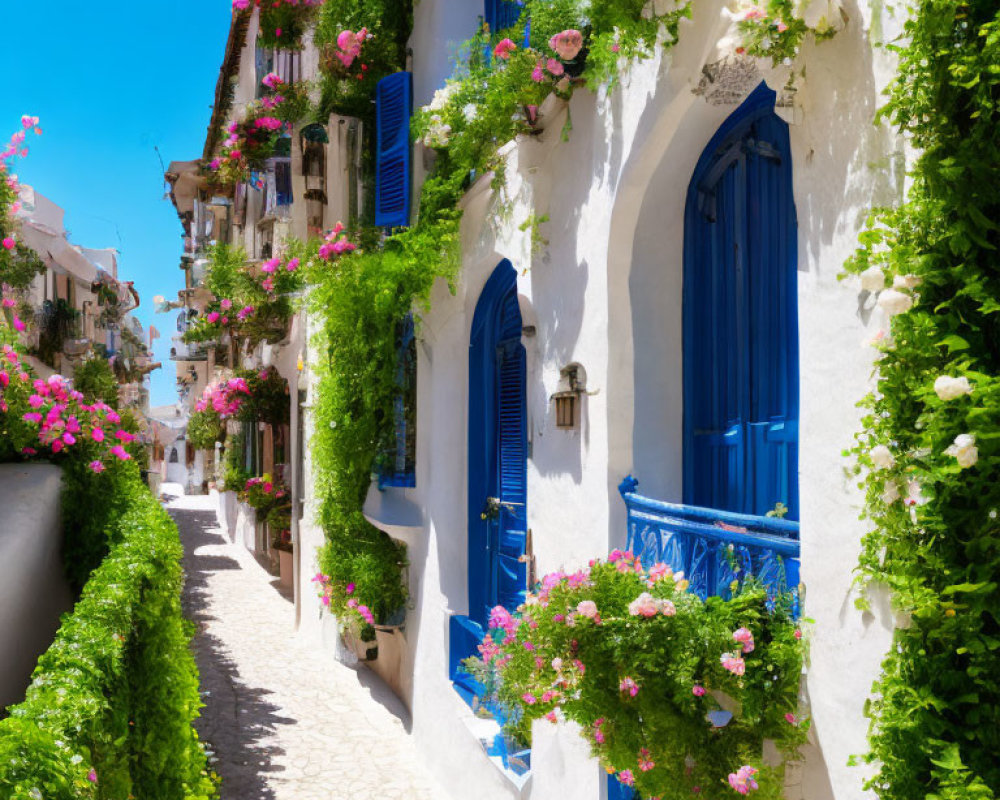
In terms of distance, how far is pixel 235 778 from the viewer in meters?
7.87

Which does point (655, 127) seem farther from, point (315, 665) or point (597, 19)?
point (315, 665)

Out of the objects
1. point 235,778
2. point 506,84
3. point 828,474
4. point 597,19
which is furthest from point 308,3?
point 828,474

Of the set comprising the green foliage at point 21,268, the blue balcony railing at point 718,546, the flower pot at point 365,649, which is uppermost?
the green foliage at point 21,268

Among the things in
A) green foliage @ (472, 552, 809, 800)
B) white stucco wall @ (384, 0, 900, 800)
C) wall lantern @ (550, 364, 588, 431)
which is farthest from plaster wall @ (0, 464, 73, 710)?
green foliage @ (472, 552, 809, 800)

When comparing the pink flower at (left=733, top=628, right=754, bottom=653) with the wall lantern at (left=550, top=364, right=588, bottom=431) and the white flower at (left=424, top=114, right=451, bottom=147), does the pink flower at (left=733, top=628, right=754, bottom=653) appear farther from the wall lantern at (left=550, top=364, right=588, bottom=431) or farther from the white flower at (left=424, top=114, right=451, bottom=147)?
the white flower at (left=424, top=114, right=451, bottom=147)

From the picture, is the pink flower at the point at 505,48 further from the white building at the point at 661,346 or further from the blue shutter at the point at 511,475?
the blue shutter at the point at 511,475

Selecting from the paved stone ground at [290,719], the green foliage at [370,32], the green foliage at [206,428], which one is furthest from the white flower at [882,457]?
the green foliage at [206,428]

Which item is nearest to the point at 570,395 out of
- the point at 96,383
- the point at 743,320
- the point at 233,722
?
the point at 743,320

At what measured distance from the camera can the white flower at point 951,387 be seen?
7.77 feet

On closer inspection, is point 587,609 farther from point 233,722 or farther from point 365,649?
point 365,649

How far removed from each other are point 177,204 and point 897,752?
1297 inches

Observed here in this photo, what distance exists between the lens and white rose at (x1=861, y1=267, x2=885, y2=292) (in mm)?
2770

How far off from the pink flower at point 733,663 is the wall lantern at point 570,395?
234cm

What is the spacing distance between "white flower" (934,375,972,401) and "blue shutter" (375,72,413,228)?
7301 millimetres
